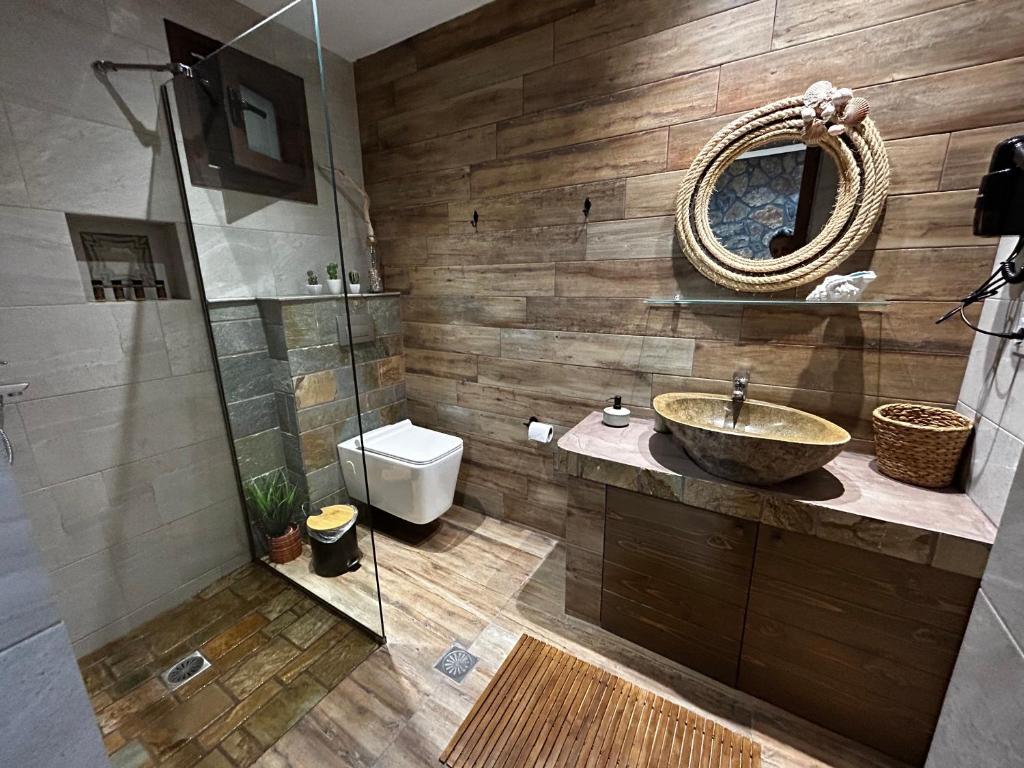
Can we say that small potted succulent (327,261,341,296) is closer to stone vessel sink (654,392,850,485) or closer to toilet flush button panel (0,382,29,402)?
toilet flush button panel (0,382,29,402)

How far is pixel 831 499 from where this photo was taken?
4.03 ft

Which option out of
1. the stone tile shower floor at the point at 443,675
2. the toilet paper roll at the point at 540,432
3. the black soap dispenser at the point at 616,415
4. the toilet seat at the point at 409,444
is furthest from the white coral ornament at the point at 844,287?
the toilet seat at the point at 409,444

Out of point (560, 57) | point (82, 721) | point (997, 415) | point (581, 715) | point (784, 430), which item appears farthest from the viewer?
point (560, 57)

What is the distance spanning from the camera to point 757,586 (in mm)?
1360

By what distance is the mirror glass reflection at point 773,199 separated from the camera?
144 cm

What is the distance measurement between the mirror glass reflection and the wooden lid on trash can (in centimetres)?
203

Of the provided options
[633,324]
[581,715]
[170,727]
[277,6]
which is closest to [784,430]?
[633,324]

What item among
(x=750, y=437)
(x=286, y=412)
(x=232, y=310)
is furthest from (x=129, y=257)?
(x=750, y=437)

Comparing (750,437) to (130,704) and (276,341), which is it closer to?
(276,341)

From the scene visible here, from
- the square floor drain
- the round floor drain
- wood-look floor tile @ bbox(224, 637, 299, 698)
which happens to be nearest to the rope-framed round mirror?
the square floor drain

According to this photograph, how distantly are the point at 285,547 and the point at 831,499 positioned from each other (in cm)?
224

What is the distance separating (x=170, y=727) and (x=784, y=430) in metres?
2.31

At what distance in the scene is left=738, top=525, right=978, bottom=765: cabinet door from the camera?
1140 mm

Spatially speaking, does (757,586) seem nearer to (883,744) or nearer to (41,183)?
(883,744)
